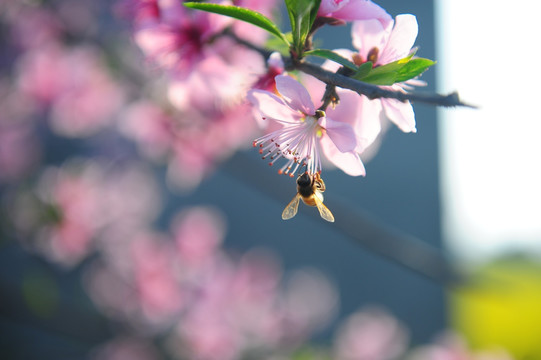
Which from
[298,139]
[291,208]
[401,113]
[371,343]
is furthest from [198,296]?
[401,113]

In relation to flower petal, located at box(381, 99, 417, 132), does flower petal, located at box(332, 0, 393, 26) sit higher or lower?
higher

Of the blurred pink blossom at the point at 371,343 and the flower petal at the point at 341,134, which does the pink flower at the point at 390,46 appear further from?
the blurred pink blossom at the point at 371,343

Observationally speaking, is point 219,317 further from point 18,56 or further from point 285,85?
point 285,85

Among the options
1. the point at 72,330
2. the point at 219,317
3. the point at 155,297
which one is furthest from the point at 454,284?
the point at 72,330

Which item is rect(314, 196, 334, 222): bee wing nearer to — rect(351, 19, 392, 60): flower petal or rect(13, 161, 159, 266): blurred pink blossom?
rect(351, 19, 392, 60): flower petal

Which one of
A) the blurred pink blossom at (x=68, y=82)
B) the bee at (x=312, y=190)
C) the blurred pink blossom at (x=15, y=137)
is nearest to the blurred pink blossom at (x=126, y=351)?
the blurred pink blossom at (x=15, y=137)

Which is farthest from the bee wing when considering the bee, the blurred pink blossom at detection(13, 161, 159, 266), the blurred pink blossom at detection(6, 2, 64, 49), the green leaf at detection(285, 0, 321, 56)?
the blurred pink blossom at detection(6, 2, 64, 49)
